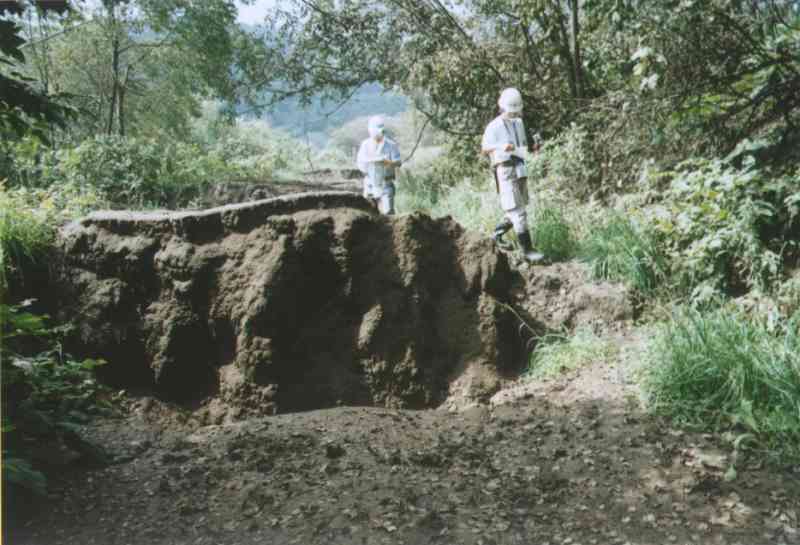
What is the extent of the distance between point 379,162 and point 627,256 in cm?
298

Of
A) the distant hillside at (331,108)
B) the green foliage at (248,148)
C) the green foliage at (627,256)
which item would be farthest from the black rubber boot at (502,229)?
the green foliage at (248,148)

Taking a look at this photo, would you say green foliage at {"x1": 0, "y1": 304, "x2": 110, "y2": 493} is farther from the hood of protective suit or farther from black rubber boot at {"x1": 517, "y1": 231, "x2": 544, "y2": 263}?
the hood of protective suit

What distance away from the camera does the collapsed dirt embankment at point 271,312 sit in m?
5.41

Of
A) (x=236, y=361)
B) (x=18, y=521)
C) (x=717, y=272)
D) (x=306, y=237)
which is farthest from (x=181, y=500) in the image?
(x=717, y=272)

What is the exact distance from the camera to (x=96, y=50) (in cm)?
1708

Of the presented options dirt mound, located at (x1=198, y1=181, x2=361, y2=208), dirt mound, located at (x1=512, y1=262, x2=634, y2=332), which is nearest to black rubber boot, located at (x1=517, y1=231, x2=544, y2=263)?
dirt mound, located at (x1=512, y1=262, x2=634, y2=332)

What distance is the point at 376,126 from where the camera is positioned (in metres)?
7.84

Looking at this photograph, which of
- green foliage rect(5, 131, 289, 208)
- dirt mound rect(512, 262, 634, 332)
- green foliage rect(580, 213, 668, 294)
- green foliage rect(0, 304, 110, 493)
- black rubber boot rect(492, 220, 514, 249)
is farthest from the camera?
green foliage rect(5, 131, 289, 208)

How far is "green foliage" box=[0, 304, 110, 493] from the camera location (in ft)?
10.8

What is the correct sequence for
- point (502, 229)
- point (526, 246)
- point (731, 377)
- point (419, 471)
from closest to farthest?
point (419, 471) → point (731, 377) → point (526, 246) → point (502, 229)

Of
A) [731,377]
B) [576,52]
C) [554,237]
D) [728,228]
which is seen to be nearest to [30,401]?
[731,377]

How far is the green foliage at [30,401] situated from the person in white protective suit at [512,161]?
3.81 m

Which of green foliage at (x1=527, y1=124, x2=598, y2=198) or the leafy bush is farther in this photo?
green foliage at (x1=527, y1=124, x2=598, y2=198)

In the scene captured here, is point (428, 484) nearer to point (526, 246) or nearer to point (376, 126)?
point (526, 246)
